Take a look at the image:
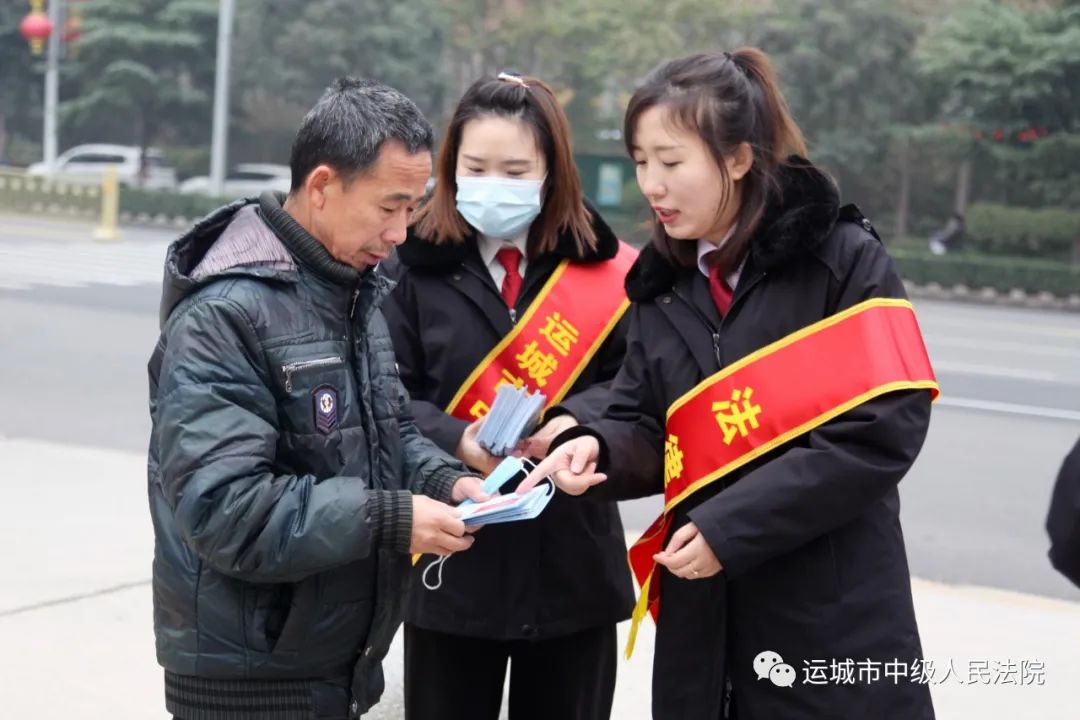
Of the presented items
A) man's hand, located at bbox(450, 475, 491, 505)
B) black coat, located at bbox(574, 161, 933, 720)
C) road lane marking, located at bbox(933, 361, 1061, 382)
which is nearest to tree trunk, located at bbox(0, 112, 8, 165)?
road lane marking, located at bbox(933, 361, 1061, 382)

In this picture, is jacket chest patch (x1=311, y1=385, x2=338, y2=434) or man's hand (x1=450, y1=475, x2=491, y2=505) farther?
man's hand (x1=450, y1=475, x2=491, y2=505)

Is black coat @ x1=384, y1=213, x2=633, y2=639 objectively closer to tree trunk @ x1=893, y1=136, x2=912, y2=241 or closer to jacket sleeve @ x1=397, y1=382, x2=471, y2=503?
jacket sleeve @ x1=397, y1=382, x2=471, y2=503

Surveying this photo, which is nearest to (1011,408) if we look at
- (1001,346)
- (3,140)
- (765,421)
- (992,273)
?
(1001,346)

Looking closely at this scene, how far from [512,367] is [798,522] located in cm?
92

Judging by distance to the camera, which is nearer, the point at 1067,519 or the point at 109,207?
the point at 1067,519

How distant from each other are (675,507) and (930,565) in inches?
148

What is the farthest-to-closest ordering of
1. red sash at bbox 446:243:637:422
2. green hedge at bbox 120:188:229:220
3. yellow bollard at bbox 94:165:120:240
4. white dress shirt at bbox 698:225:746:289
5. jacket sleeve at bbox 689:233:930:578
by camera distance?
green hedge at bbox 120:188:229:220
yellow bollard at bbox 94:165:120:240
red sash at bbox 446:243:637:422
white dress shirt at bbox 698:225:746:289
jacket sleeve at bbox 689:233:930:578

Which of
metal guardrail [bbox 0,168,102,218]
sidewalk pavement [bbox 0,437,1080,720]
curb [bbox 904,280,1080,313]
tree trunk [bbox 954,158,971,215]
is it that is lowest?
metal guardrail [bbox 0,168,102,218]

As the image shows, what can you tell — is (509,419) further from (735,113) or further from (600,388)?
(735,113)

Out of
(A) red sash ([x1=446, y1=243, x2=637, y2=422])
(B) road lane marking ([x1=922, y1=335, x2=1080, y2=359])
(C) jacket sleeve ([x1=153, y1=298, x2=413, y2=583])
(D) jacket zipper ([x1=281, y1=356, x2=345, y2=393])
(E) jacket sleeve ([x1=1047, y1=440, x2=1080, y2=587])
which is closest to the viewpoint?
(E) jacket sleeve ([x1=1047, y1=440, x2=1080, y2=587])

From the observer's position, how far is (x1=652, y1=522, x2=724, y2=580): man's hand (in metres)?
2.29

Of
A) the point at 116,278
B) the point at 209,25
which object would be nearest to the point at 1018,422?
the point at 116,278

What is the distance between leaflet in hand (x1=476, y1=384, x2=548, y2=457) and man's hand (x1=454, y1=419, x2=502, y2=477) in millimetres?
32

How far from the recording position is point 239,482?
6.55 ft
